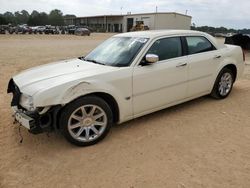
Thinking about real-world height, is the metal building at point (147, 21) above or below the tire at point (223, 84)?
above

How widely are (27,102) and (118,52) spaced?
1769mm

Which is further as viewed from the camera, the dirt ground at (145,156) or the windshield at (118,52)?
the windshield at (118,52)

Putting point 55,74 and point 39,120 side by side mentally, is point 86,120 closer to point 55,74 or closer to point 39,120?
point 39,120

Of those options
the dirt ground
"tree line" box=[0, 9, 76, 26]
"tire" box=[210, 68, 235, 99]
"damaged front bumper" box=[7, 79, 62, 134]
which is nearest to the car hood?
"damaged front bumper" box=[7, 79, 62, 134]

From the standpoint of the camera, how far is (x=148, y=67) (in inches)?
182

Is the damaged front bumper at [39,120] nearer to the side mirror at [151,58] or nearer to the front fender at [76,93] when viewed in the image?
the front fender at [76,93]

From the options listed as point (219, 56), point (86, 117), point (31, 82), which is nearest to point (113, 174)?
point (86, 117)

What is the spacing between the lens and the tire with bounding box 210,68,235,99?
6.05 m

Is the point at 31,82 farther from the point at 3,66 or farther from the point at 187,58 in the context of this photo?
the point at 3,66

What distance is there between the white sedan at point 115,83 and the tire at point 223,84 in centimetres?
8

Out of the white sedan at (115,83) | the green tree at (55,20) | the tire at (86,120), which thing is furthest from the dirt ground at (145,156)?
the green tree at (55,20)

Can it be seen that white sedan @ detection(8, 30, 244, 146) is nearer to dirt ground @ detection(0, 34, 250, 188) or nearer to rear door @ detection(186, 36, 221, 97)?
rear door @ detection(186, 36, 221, 97)

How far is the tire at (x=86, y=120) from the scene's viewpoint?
3.89 m

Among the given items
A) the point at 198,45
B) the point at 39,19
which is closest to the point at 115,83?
the point at 198,45
